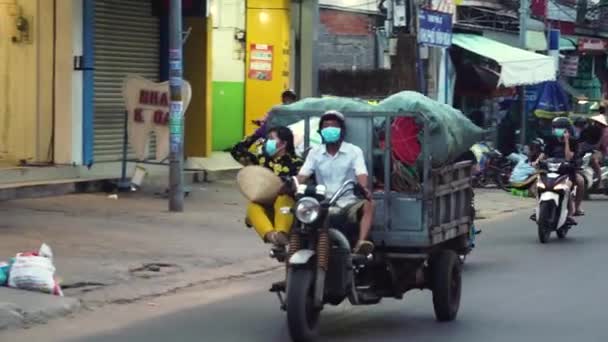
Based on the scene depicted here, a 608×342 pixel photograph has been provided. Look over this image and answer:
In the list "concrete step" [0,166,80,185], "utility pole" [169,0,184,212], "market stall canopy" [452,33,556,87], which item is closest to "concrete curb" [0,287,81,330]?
"utility pole" [169,0,184,212]

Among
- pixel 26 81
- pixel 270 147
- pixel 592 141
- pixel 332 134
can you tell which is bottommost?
pixel 592 141

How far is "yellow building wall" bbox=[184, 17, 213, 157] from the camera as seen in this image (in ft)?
70.9

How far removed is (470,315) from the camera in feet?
33.9

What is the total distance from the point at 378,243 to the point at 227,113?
15.1 meters

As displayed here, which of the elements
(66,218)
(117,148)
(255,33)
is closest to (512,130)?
(255,33)

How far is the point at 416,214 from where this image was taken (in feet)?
31.0

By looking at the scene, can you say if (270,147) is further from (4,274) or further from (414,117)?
(4,274)

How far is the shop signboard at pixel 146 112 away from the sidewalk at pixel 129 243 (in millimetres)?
795

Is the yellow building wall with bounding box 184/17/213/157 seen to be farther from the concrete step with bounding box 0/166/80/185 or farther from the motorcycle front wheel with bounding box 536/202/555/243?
the motorcycle front wheel with bounding box 536/202/555/243

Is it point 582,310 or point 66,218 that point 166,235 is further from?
point 582,310

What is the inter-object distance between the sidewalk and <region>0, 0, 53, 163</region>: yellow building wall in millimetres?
1451

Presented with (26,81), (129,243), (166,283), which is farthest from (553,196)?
(26,81)

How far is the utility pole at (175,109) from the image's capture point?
16516mm

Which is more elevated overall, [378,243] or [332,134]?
[332,134]
